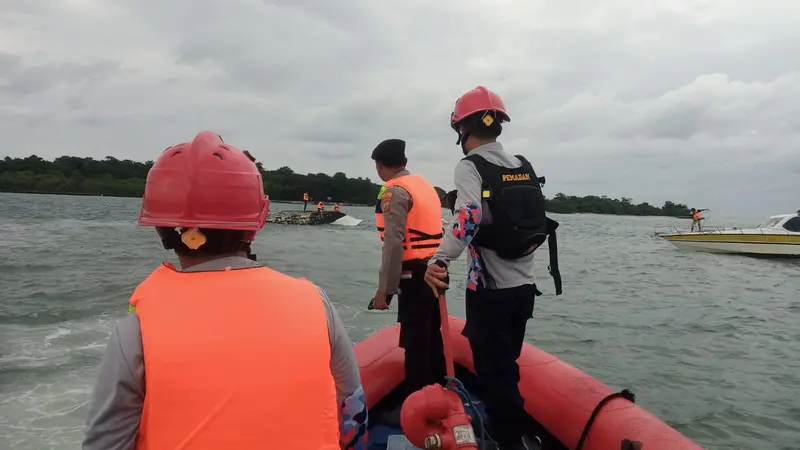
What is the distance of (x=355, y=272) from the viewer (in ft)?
57.9

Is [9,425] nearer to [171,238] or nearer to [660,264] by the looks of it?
[171,238]

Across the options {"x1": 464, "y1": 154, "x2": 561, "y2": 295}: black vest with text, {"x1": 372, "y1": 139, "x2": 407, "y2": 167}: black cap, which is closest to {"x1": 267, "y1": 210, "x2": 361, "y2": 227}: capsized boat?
{"x1": 372, "y1": 139, "x2": 407, "y2": 167}: black cap

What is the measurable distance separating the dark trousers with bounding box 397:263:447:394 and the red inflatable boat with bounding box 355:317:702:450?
300mm

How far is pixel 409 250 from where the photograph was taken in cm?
367

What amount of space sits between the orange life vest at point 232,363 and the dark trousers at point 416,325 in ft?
7.02

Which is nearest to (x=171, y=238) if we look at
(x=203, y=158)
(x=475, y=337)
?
(x=203, y=158)

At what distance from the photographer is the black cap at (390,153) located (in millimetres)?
3697

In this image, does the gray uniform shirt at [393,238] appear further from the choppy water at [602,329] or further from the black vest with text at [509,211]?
the choppy water at [602,329]

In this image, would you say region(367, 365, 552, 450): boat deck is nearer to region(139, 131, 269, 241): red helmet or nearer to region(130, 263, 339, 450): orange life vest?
region(130, 263, 339, 450): orange life vest

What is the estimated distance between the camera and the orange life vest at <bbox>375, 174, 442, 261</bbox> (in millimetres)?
3627

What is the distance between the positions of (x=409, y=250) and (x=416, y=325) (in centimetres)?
49

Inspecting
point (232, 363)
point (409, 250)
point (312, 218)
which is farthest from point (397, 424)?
point (312, 218)

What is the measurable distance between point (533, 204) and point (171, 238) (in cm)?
191

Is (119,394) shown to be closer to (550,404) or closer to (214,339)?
(214,339)
